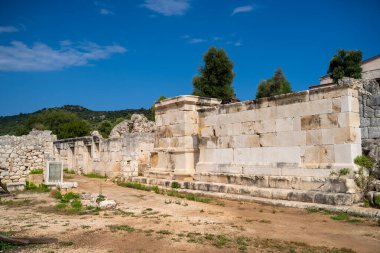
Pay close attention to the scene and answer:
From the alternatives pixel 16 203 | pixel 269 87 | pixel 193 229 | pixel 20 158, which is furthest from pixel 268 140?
pixel 269 87

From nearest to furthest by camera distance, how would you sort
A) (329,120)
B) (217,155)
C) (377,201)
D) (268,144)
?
(377,201), (329,120), (268,144), (217,155)

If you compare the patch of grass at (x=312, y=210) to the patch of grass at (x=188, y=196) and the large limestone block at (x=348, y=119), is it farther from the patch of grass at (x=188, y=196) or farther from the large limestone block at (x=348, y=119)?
the patch of grass at (x=188, y=196)

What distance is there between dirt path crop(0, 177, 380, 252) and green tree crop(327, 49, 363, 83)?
27.3 meters

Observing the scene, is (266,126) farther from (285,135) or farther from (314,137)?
(314,137)

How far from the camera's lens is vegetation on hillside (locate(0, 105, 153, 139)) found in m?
36.2

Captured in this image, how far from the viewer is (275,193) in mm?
8531

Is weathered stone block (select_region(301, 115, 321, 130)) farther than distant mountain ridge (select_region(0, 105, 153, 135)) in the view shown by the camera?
No

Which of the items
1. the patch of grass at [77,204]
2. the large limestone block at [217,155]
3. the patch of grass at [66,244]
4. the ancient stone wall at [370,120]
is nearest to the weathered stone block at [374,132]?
the ancient stone wall at [370,120]

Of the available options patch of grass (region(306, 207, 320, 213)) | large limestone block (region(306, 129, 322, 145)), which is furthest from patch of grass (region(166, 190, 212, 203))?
large limestone block (region(306, 129, 322, 145))

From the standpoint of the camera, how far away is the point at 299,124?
28.9ft

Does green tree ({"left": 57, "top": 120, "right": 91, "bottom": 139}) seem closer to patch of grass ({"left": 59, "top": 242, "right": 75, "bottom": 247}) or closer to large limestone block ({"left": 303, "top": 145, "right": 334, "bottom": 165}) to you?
large limestone block ({"left": 303, "top": 145, "right": 334, "bottom": 165})

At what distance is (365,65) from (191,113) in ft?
96.3

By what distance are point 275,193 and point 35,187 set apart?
8.11m

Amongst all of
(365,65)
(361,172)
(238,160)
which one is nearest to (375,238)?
(361,172)
